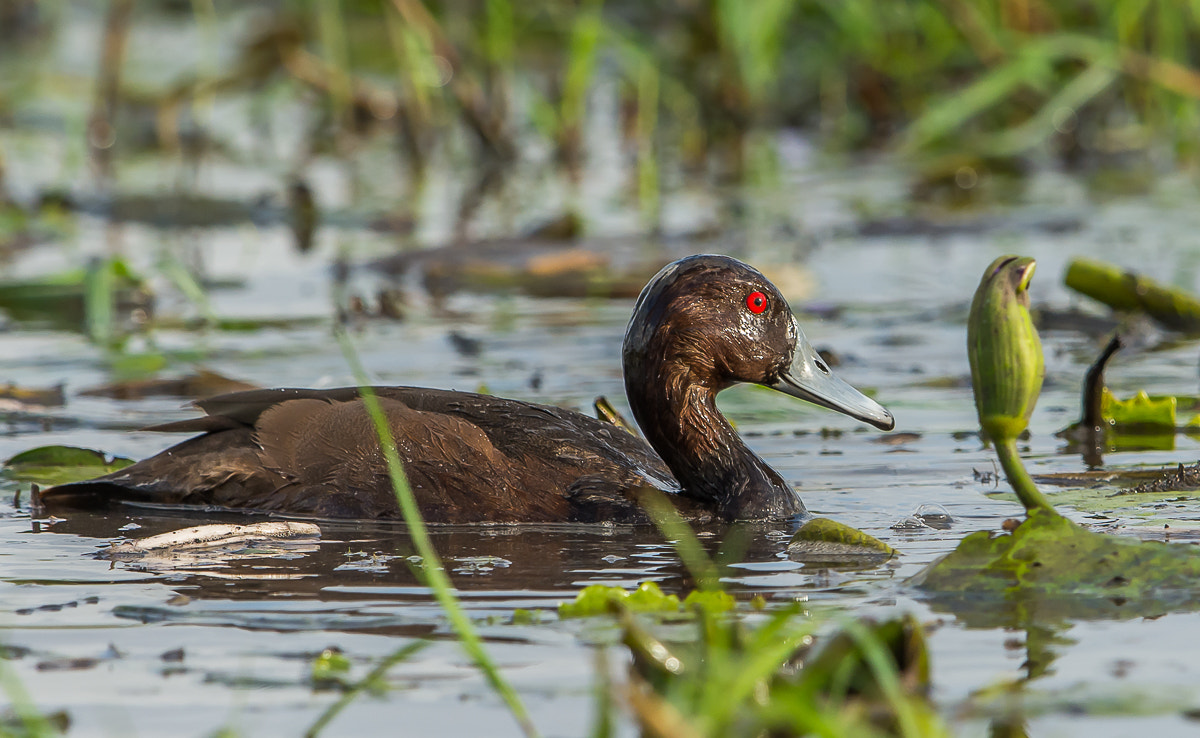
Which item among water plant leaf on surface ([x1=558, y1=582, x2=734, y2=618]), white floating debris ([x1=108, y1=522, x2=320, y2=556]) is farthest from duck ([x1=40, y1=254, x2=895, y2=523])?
water plant leaf on surface ([x1=558, y1=582, x2=734, y2=618])

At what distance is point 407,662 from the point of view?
154 inches

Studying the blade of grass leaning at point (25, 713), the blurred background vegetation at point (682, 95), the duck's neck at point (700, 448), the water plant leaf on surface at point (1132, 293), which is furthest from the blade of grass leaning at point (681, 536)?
the blurred background vegetation at point (682, 95)

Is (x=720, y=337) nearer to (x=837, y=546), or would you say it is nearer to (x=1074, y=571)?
(x=837, y=546)

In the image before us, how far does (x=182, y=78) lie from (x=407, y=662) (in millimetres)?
13270

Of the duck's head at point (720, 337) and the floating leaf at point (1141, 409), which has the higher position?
the duck's head at point (720, 337)

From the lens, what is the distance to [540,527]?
17.7 ft

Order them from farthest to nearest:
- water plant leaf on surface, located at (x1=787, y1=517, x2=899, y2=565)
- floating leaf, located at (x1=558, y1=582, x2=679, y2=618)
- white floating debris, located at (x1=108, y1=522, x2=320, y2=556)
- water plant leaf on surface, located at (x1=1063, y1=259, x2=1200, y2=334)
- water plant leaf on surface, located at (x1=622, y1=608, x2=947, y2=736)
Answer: water plant leaf on surface, located at (x1=1063, y1=259, x2=1200, y2=334)
white floating debris, located at (x1=108, y1=522, x2=320, y2=556)
water plant leaf on surface, located at (x1=787, y1=517, x2=899, y2=565)
floating leaf, located at (x1=558, y1=582, x2=679, y2=618)
water plant leaf on surface, located at (x1=622, y1=608, x2=947, y2=736)

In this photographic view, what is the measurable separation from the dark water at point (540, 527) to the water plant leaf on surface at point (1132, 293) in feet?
0.46

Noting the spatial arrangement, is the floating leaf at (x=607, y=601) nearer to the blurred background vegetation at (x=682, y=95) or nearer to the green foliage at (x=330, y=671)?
the green foliage at (x=330, y=671)

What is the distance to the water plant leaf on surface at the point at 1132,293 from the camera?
7.75m

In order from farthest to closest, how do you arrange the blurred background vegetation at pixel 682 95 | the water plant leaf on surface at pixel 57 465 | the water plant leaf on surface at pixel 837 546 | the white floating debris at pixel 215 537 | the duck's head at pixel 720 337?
1. the blurred background vegetation at pixel 682 95
2. the water plant leaf on surface at pixel 57 465
3. the duck's head at pixel 720 337
4. the white floating debris at pixel 215 537
5. the water plant leaf on surface at pixel 837 546

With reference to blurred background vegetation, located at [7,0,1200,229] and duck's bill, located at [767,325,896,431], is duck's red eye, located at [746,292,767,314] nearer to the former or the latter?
duck's bill, located at [767,325,896,431]

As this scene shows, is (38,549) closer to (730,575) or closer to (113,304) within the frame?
(730,575)

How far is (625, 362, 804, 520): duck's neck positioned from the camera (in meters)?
5.52
